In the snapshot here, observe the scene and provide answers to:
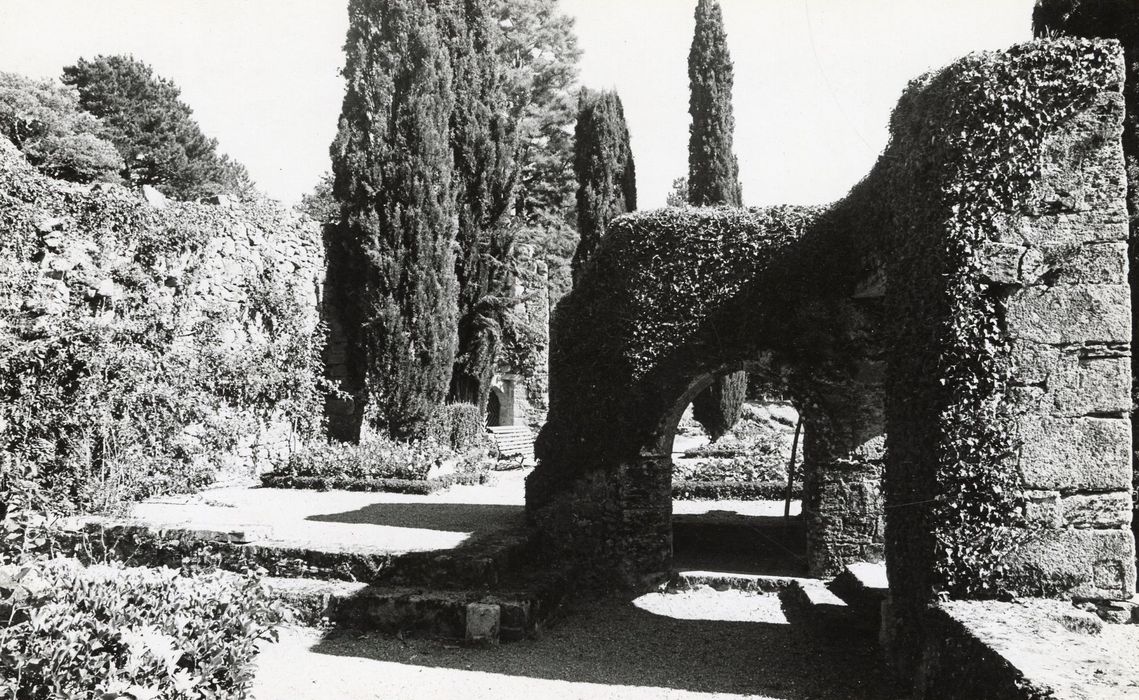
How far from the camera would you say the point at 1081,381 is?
399 cm

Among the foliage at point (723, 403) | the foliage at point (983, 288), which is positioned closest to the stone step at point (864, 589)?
the foliage at point (983, 288)

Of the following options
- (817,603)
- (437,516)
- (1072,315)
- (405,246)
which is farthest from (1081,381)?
(405,246)

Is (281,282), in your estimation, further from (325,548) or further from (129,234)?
(325,548)

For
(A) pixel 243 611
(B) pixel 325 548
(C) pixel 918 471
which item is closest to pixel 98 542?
(B) pixel 325 548

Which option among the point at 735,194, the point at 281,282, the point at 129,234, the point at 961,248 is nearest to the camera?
the point at 961,248

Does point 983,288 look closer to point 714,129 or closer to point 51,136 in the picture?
point 714,129

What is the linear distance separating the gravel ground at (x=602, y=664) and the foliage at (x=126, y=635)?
1199mm

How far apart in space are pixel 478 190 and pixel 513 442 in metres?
6.04

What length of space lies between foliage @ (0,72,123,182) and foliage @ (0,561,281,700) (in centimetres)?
1857

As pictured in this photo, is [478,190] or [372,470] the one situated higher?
[478,190]

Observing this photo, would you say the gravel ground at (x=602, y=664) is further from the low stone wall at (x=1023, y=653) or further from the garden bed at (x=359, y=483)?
the garden bed at (x=359, y=483)

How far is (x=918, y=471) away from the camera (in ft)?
14.3

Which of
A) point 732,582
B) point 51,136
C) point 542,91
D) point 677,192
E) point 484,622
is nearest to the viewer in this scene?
point 484,622

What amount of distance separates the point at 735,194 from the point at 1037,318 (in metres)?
17.4
